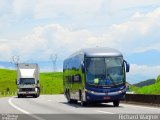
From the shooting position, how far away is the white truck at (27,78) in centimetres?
6119

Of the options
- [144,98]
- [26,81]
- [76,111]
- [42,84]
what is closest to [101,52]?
[144,98]

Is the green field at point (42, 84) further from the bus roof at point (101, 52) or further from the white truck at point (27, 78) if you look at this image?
the bus roof at point (101, 52)

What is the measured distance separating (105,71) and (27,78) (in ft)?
99.9

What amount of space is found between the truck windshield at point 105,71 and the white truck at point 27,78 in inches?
1131

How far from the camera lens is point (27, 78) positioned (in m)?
62.0

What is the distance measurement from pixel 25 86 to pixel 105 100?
31.4m

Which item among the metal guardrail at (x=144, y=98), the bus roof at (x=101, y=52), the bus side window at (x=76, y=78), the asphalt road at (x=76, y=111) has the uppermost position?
the bus roof at (x=101, y=52)

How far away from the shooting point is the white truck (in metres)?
61.2

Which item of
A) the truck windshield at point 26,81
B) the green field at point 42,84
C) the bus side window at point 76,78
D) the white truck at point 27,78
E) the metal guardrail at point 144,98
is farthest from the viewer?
the green field at point 42,84

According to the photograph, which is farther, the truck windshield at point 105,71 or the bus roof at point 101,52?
the bus roof at point 101,52

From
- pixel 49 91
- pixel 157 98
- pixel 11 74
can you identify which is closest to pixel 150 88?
pixel 157 98

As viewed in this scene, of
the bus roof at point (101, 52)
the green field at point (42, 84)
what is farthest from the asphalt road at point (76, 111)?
the green field at point (42, 84)

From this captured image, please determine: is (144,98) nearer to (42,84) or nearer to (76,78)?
(76,78)

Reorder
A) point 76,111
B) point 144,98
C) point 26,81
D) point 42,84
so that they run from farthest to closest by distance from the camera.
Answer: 1. point 42,84
2. point 26,81
3. point 144,98
4. point 76,111
